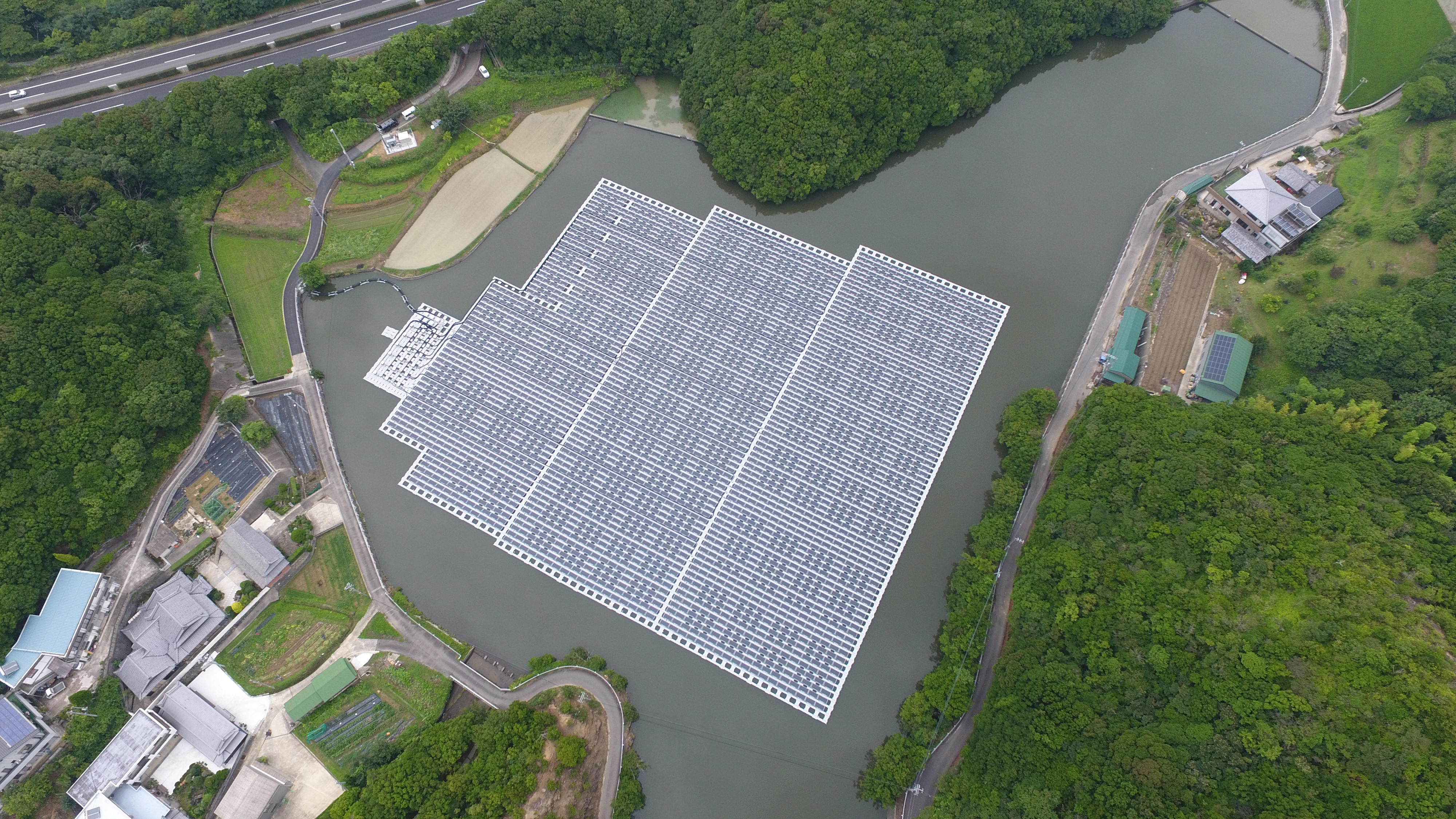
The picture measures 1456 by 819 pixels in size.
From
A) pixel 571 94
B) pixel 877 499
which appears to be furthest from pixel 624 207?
pixel 877 499

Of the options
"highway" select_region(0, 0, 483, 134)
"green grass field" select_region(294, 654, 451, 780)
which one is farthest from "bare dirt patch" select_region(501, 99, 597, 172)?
"green grass field" select_region(294, 654, 451, 780)

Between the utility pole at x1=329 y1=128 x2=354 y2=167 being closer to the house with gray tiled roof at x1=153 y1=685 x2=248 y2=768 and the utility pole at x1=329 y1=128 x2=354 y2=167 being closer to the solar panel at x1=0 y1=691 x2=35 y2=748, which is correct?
the house with gray tiled roof at x1=153 y1=685 x2=248 y2=768

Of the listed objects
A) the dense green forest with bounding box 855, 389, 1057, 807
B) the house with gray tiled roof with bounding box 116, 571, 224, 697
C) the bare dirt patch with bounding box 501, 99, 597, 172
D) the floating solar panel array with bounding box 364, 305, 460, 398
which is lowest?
the dense green forest with bounding box 855, 389, 1057, 807

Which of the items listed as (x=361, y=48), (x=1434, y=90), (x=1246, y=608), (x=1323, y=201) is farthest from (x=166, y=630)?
(x=1434, y=90)

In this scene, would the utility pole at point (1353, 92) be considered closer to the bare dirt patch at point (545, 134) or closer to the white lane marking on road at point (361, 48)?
the bare dirt patch at point (545, 134)

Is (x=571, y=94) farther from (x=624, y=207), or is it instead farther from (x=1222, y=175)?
(x=1222, y=175)
